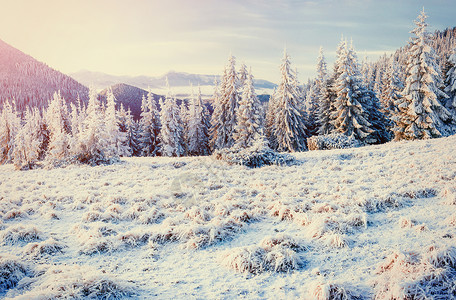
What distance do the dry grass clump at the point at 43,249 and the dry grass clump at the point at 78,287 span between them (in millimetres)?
1450

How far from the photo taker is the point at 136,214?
333 inches

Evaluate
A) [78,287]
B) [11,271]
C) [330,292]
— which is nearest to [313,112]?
[330,292]

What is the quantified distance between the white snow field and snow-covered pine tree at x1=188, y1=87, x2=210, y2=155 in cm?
3095

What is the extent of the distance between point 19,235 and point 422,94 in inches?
1249

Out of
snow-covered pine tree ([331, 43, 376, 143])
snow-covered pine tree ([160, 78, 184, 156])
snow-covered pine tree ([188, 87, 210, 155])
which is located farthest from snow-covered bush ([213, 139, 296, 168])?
snow-covered pine tree ([188, 87, 210, 155])

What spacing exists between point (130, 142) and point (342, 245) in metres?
47.0

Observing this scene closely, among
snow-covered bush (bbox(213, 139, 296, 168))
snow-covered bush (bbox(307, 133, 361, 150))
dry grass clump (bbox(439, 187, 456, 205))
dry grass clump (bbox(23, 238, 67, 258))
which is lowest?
dry grass clump (bbox(23, 238, 67, 258))

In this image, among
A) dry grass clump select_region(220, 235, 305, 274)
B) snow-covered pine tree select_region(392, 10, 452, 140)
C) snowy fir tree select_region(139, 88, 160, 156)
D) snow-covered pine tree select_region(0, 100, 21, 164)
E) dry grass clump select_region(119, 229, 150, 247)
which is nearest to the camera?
dry grass clump select_region(220, 235, 305, 274)

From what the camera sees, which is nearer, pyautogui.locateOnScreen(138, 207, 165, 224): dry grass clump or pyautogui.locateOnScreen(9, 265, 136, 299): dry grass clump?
pyautogui.locateOnScreen(9, 265, 136, 299): dry grass clump

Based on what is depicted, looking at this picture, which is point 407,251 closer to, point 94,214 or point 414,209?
point 414,209

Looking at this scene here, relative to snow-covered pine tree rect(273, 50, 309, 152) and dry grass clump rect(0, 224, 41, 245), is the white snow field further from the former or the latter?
snow-covered pine tree rect(273, 50, 309, 152)

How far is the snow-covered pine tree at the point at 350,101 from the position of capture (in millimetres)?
28506

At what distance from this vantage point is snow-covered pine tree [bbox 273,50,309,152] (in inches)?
1278

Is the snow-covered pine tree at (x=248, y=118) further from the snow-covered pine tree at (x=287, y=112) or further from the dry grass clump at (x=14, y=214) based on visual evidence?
the dry grass clump at (x=14, y=214)
